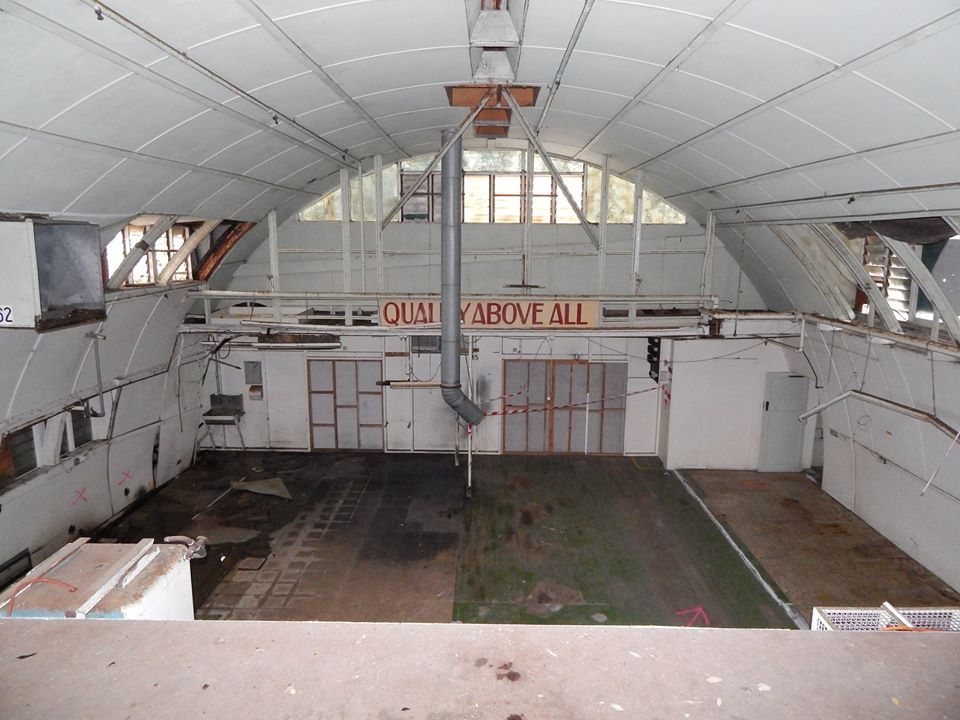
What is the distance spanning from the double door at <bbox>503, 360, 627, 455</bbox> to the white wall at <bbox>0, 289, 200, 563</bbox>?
694 cm

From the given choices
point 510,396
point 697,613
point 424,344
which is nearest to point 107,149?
point 424,344

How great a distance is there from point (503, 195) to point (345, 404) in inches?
237

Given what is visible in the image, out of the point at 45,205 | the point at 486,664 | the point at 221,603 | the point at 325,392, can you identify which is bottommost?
the point at 221,603

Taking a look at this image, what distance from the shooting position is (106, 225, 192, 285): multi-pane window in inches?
363

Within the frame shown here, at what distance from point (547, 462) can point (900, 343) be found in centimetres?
733

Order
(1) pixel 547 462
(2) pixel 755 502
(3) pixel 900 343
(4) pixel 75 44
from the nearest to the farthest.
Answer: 1. (4) pixel 75 44
2. (3) pixel 900 343
3. (2) pixel 755 502
4. (1) pixel 547 462

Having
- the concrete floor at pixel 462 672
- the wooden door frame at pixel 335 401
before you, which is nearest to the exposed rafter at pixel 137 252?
the wooden door frame at pixel 335 401

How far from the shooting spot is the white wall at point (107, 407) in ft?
24.6

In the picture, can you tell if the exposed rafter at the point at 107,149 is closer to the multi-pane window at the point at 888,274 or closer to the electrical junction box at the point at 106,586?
the electrical junction box at the point at 106,586

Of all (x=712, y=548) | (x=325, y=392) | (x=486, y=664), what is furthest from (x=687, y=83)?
(x=325, y=392)

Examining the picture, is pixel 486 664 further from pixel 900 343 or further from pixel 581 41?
pixel 900 343

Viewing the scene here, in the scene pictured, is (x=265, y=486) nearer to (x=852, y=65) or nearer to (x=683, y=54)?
(x=683, y=54)

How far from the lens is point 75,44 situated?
3.75 m

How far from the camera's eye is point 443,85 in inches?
284
